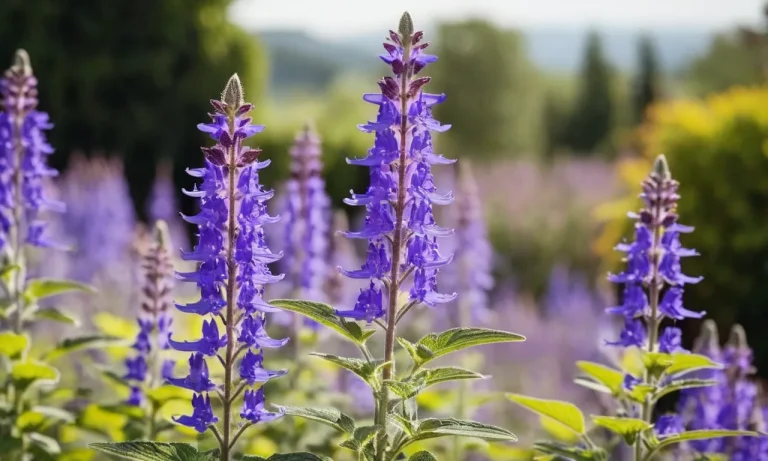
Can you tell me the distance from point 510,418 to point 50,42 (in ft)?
36.0

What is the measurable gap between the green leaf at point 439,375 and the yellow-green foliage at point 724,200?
17.8 ft

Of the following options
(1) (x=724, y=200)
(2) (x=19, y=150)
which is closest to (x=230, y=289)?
(2) (x=19, y=150)

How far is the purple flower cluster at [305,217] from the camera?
4.29m

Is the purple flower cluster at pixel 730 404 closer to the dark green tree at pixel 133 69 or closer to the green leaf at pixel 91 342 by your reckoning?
the green leaf at pixel 91 342

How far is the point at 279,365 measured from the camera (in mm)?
4215

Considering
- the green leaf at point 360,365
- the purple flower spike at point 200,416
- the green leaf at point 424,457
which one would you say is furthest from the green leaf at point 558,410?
the purple flower spike at point 200,416

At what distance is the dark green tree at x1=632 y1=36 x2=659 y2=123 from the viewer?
34.3 meters

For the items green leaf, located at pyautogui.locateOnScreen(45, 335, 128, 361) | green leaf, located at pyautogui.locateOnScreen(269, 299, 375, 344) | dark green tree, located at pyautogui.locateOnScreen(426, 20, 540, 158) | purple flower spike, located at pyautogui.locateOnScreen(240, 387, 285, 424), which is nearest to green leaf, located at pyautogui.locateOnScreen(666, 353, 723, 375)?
green leaf, located at pyautogui.locateOnScreen(269, 299, 375, 344)

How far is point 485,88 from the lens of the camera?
3338cm

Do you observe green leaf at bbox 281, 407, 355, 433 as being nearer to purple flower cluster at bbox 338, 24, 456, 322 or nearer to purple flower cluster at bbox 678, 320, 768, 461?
purple flower cluster at bbox 338, 24, 456, 322

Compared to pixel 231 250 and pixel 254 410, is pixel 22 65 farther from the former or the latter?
pixel 254 410

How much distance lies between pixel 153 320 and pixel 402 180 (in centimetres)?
150

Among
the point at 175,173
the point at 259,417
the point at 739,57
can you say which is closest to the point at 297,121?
the point at 175,173

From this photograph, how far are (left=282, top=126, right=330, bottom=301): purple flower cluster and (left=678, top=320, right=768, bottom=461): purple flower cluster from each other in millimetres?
1706
